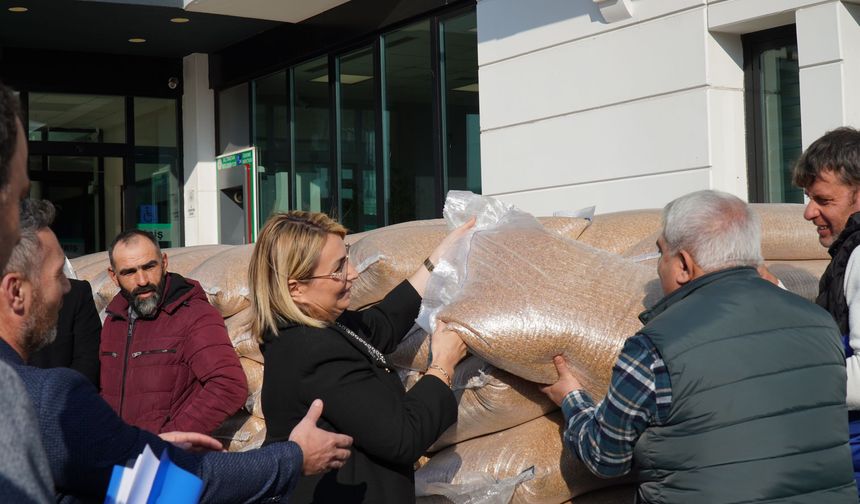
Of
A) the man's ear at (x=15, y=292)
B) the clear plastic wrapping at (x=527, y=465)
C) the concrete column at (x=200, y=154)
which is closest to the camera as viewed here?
the man's ear at (x=15, y=292)

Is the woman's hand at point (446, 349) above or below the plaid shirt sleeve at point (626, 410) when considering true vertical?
above

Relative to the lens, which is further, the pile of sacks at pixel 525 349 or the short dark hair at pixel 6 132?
the pile of sacks at pixel 525 349

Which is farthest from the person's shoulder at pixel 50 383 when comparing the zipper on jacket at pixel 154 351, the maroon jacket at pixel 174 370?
the zipper on jacket at pixel 154 351

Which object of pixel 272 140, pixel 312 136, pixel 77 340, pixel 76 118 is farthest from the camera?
pixel 76 118

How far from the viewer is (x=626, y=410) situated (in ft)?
7.38

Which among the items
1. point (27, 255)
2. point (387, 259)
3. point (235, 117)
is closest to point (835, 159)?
point (387, 259)

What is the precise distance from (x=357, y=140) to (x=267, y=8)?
158 cm

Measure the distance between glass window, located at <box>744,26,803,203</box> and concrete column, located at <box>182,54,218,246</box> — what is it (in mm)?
8129

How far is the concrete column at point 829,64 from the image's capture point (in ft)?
18.5

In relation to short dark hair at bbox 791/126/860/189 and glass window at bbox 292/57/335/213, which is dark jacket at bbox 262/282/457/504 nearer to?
short dark hair at bbox 791/126/860/189

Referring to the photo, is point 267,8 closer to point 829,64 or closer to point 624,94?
point 624,94

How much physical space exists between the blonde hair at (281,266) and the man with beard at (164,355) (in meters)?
1.31

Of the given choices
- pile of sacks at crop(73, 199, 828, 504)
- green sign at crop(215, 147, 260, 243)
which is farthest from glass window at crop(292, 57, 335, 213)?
pile of sacks at crop(73, 199, 828, 504)

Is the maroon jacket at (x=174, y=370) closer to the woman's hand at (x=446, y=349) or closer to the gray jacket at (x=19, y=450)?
the woman's hand at (x=446, y=349)
